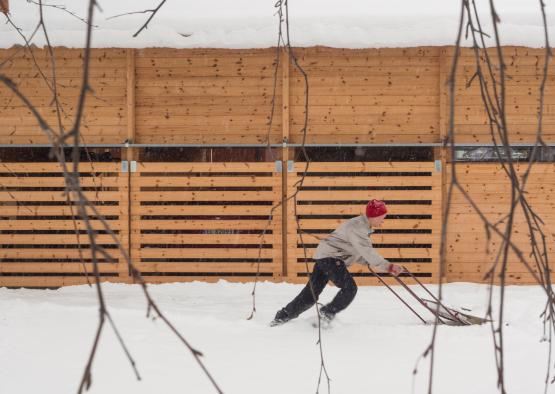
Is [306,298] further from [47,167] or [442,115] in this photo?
[47,167]

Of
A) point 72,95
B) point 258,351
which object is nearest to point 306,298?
point 258,351

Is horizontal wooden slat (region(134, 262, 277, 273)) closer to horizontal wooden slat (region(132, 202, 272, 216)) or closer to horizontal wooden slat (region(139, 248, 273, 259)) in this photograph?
horizontal wooden slat (region(139, 248, 273, 259))

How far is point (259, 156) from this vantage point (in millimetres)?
8602

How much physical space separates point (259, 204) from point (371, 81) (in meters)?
2.38

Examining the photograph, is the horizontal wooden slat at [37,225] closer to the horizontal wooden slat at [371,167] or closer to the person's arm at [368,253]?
the horizontal wooden slat at [371,167]

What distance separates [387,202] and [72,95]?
4.83m

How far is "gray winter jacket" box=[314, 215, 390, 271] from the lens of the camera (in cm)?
566

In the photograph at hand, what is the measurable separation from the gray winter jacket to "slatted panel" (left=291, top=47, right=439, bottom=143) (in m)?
2.91

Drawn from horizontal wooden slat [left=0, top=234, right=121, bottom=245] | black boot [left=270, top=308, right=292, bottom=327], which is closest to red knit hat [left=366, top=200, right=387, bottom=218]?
black boot [left=270, top=308, right=292, bottom=327]

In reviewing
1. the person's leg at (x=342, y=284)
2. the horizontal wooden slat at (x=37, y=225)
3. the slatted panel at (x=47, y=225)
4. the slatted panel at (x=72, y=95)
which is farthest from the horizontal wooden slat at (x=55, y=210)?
the person's leg at (x=342, y=284)

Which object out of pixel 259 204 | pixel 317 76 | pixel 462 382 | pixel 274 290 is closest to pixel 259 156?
pixel 259 204

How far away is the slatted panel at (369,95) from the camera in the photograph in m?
8.50

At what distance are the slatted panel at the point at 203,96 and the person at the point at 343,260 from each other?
9.96 feet

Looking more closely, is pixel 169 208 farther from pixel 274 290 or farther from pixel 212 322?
pixel 212 322
